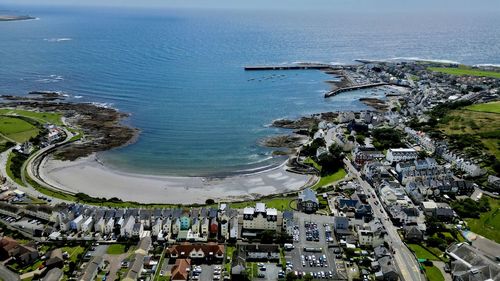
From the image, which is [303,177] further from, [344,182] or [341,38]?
[341,38]

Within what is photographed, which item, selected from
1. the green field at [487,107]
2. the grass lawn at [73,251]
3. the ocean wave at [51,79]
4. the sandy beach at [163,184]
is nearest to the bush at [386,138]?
the sandy beach at [163,184]

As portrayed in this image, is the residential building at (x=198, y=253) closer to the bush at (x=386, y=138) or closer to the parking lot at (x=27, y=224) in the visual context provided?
the parking lot at (x=27, y=224)

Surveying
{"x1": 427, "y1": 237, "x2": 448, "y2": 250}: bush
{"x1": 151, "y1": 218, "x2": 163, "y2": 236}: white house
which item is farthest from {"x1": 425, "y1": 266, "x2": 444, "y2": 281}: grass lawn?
{"x1": 151, "y1": 218, "x2": 163, "y2": 236}: white house

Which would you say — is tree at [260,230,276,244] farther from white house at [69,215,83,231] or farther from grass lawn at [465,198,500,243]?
grass lawn at [465,198,500,243]

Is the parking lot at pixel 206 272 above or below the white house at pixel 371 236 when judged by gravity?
below

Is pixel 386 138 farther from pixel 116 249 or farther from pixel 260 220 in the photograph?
pixel 116 249

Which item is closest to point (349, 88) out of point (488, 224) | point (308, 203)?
point (308, 203)

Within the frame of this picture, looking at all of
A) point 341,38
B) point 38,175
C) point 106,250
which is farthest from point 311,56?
point 106,250

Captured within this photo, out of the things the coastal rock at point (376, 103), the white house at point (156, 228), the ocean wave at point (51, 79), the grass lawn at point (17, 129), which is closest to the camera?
the white house at point (156, 228)
